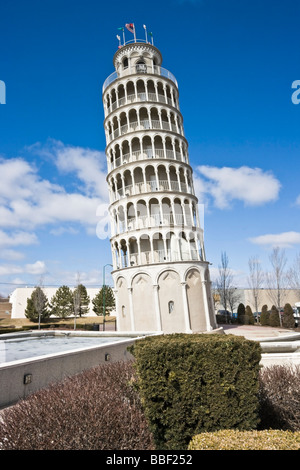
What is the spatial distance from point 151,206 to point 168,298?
33.4ft

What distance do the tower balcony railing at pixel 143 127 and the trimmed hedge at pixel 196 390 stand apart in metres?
32.5

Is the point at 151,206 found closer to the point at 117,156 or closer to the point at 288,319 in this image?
the point at 117,156

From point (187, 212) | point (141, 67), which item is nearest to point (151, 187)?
point (187, 212)

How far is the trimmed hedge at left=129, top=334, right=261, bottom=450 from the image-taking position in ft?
19.9

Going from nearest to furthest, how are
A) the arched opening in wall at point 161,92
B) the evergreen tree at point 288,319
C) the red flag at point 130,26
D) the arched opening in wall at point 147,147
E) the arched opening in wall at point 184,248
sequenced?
the arched opening in wall at point 184,248, the arched opening in wall at point 147,147, the arched opening in wall at point 161,92, the evergreen tree at point 288,319, the red flag at point 130,26

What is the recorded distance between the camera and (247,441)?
4668 millimetres

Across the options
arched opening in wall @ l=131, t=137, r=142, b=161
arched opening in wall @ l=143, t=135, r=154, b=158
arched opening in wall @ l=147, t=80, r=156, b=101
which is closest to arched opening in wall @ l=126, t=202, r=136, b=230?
arched opening in wall @ l=131, t=137, r=142, b=161

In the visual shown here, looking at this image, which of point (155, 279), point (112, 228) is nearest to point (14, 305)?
point (112, 228)

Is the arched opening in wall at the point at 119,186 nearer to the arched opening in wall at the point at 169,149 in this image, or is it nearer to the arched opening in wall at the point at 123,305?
the arched opening in wall at the point at 169,149

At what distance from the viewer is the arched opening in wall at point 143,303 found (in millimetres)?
30952

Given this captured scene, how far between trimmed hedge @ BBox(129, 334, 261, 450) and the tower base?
2446 centimetres

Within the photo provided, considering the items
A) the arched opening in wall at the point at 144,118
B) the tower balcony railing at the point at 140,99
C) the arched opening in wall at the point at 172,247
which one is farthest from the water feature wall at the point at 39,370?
the tower balcony railing at the point at 140,99

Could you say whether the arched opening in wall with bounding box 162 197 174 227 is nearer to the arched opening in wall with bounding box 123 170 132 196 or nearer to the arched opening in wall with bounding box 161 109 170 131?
the arched opening in wall with bounding box 123 170 132 196
